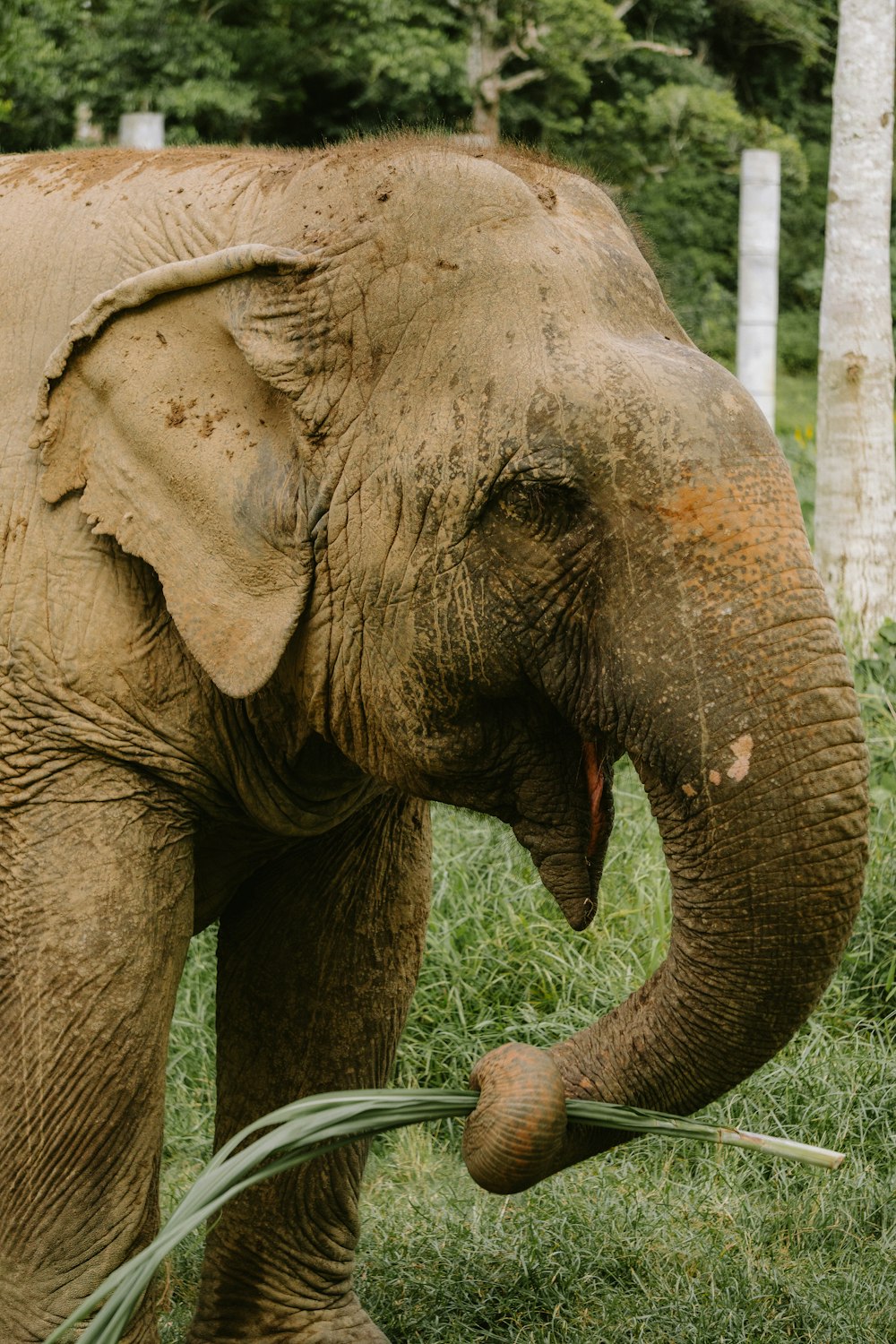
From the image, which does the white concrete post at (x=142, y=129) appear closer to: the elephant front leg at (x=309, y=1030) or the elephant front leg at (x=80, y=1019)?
the elephant front leg at (x=309, y=1030)

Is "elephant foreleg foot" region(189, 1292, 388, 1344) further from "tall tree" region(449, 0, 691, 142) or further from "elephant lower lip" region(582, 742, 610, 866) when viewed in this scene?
"tall tree" region(449, 0, 691, 142)

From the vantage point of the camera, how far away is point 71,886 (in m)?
2.88

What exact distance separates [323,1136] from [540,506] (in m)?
0.93

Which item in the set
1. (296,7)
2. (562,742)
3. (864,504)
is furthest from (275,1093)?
(296,7)

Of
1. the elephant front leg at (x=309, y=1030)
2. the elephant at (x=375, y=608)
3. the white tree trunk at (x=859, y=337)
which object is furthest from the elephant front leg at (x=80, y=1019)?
the white tree trunk at (x=859, y=337)

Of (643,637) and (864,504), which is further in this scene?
(864,504)

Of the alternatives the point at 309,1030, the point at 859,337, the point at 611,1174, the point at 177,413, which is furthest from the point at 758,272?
the point at 177,413

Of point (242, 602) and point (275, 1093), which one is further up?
point (242, 602)

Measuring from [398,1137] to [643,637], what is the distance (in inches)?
106

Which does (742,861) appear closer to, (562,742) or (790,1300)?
(562,742)

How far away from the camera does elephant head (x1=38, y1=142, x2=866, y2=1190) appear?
253 cm

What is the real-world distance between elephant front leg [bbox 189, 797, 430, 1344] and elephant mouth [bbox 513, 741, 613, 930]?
0.77 metres

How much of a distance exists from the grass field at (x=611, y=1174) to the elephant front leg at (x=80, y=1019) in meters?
0.63

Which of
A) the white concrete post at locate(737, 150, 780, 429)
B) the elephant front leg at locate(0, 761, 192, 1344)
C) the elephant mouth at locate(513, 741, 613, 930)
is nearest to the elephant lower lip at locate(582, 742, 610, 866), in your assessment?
the elephant mouth at locate(513, 741, 613, 930)
